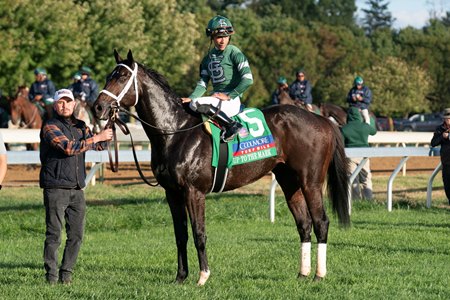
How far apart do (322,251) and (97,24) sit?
39.7 m

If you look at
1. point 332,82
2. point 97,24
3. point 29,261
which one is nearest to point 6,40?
point 97,24

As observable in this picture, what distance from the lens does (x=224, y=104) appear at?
9.25 meters

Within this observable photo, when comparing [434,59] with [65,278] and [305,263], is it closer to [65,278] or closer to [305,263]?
[305,263]

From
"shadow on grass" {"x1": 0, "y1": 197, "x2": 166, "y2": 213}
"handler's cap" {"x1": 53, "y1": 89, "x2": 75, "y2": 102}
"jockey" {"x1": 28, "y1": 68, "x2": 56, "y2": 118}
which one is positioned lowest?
"shadow on grass" {"x1": 0, "y1": 197, "x2": 166, "y2": 213}

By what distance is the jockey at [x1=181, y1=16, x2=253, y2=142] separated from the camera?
360 inches

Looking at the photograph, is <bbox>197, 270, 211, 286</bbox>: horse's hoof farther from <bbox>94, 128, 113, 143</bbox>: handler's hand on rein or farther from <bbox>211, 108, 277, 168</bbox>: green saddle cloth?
<bbox>94, 128, 113, 143</bbox>: handler's hand on rein

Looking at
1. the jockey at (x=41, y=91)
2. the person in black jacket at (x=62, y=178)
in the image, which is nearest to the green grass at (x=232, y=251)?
the person in black jacket at (x=62, y=178)

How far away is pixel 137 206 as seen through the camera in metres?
15.4

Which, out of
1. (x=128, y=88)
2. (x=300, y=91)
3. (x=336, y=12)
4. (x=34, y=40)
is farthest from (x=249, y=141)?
(x=336, y=12)

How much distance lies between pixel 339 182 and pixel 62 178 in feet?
10.2

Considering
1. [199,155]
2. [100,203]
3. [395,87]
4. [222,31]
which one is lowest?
[395,87]

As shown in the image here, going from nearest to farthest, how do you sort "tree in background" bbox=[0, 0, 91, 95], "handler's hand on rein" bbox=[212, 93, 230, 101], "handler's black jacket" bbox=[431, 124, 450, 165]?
"handler's hand on rein" bbox=[212, 93, 230, 101] → "handler's black jacket" bbox=[431, 124, 450, 165] → "tree in background" bbox=[0, 0, 91, 95]

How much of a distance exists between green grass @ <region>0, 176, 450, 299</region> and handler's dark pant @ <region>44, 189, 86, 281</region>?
7.6 inches

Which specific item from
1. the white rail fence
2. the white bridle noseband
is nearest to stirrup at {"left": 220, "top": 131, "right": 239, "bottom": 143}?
the white bridle noseband
